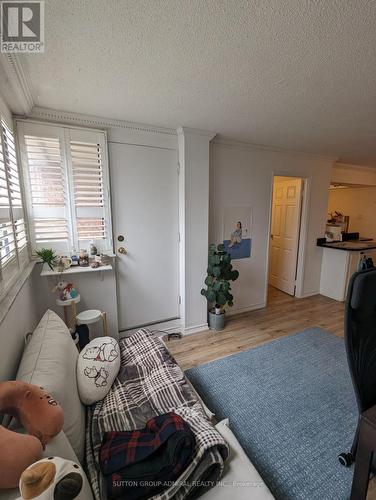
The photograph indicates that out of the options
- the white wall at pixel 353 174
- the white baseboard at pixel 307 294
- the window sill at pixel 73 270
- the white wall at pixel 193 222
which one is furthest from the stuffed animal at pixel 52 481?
the white wall at pixel 353 174

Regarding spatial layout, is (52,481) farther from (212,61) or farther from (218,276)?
(218,276)

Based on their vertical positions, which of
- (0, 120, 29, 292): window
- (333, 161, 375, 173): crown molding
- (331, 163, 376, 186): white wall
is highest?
(333, 161, 375, 173): crown molding

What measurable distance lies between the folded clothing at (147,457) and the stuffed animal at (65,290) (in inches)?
53.8

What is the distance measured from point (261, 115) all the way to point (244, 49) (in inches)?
38.1

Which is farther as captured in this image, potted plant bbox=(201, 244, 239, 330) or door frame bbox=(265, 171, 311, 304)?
door frame bbox=(265, 171, 311, 304)

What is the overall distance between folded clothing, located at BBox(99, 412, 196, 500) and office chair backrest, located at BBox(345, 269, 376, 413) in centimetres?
82

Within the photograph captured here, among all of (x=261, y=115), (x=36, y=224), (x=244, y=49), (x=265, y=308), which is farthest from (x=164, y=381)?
(x=265, y=308)

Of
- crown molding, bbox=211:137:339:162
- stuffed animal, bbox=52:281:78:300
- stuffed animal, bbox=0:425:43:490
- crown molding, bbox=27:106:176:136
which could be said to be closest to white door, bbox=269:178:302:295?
crown molding, bbox=211:137:339:162

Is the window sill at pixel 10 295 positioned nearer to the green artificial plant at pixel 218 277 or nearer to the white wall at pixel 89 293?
the white wall at pixel 89 293

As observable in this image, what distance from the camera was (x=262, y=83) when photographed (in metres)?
1.57

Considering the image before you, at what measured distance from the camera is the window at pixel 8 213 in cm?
139

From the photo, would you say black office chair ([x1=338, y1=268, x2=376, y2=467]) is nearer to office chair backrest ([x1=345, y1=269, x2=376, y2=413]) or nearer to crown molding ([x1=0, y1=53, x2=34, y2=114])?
office chair backrest ([x1=345, y1=269, x2=376, y2=413])

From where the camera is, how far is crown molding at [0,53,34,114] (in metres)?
1.29

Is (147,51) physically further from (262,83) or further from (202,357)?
(202,357)
